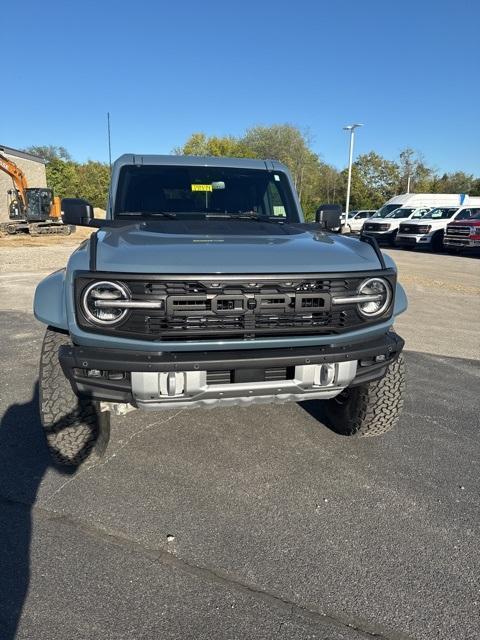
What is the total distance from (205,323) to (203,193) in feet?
6.55

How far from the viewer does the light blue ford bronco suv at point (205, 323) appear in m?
2.45

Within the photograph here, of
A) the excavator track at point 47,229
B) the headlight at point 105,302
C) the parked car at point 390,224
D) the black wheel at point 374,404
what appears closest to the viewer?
the headlight at point 105,302

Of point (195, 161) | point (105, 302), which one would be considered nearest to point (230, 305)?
point (105, 302)

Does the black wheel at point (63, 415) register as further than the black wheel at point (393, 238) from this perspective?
No

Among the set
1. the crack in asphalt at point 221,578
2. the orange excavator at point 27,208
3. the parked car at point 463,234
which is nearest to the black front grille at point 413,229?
the parked car at point 463,234

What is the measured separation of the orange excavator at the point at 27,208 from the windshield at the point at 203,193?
Result: 815 inches

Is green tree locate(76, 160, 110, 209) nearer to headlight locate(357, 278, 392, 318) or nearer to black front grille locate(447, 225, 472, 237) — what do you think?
black front grille locate(447, 225, 472, 237)

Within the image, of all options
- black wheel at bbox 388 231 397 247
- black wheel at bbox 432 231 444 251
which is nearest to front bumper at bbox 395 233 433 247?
black wheel at bbox 432 231 444 251

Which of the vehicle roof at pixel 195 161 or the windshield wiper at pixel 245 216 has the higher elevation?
the vehicle roof at pixel 195 161

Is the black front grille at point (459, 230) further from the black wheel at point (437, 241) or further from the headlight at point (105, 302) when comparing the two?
the headlight at point (105, 302)

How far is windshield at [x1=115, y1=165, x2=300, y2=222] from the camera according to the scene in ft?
13.2

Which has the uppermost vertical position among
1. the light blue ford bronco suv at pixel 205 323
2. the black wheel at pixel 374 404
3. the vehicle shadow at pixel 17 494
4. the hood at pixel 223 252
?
the hood at pixel 223 252

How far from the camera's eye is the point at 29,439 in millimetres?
3459

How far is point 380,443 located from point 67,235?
24636 millimetres
